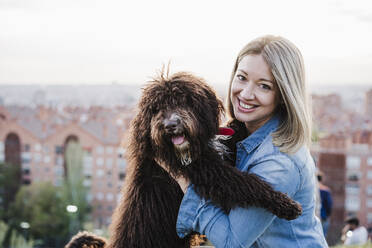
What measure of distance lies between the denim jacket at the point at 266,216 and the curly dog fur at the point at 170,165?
2.1 inches

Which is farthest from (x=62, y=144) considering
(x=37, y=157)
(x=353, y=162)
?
(x=353, y=162)

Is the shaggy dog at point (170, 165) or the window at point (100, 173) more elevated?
the shaggy dog at point (170, 165)

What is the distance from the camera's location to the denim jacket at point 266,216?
1.55 meters

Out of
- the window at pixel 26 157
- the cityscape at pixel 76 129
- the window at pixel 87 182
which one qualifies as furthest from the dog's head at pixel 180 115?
the window at pixel 26 157

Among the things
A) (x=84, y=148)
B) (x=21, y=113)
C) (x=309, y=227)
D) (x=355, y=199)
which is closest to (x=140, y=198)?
(x=309, y=227)

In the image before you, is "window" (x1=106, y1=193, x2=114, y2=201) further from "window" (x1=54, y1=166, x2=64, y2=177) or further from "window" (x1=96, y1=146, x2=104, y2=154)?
"window" (x1=54, y1=166, x2=64, y2=177)

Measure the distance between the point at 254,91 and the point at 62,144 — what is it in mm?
24192

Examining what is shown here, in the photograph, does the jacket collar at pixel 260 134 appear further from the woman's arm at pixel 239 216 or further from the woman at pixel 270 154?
the woman's arm at pixel 239 216

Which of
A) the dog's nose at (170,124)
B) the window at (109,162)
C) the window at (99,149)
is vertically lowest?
the window at (109,162)

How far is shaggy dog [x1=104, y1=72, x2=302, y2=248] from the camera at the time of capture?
5.68ft

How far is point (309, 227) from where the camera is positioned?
1.72m

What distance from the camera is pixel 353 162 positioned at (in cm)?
1884

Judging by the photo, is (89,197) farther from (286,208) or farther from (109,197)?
(286,208)

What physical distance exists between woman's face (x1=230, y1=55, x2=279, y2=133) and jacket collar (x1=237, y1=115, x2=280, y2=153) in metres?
0.04
